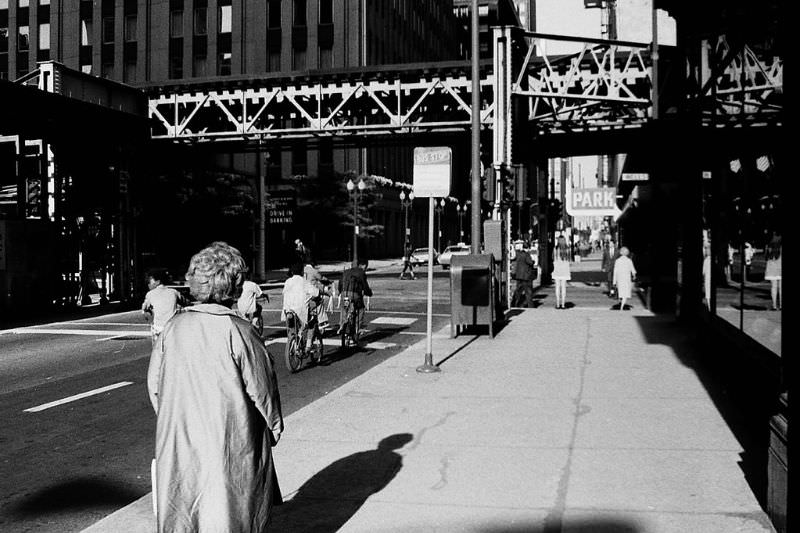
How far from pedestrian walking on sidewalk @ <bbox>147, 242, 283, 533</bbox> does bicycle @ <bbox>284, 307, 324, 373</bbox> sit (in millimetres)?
8477

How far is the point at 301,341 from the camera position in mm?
12633

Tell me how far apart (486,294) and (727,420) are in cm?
743

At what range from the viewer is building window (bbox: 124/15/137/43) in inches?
2331

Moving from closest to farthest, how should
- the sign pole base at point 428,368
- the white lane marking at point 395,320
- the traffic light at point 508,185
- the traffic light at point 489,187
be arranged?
1. the sign pole base at point 428,368
2. the traffic light at point 489,187
3. the traffic light at point 508,185
4. the white lane marking at point 395,320

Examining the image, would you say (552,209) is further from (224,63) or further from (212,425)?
(212,425)

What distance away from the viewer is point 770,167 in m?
7.77

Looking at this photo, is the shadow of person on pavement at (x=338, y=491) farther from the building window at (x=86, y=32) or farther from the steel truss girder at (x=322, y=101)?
the building window at (x=86, y=32)

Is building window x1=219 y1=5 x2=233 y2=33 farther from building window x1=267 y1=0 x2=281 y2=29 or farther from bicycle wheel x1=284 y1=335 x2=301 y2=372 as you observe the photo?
bicycle wheel x1=284 y1=335 x2=301 y2=372

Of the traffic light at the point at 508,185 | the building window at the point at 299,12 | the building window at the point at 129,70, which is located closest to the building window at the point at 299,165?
the building window at the point at 299,12

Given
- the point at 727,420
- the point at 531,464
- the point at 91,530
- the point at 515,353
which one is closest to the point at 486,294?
the point at 515,353

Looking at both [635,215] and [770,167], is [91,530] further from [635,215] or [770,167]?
[635,215]

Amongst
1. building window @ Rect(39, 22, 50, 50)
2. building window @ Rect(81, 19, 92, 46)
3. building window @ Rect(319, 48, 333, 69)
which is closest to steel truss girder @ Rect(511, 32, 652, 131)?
building window @ Rect(319, 48, 333, 69)

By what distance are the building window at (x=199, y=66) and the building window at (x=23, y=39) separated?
492 inches

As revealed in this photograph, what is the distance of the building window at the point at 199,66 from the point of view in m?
58.6
